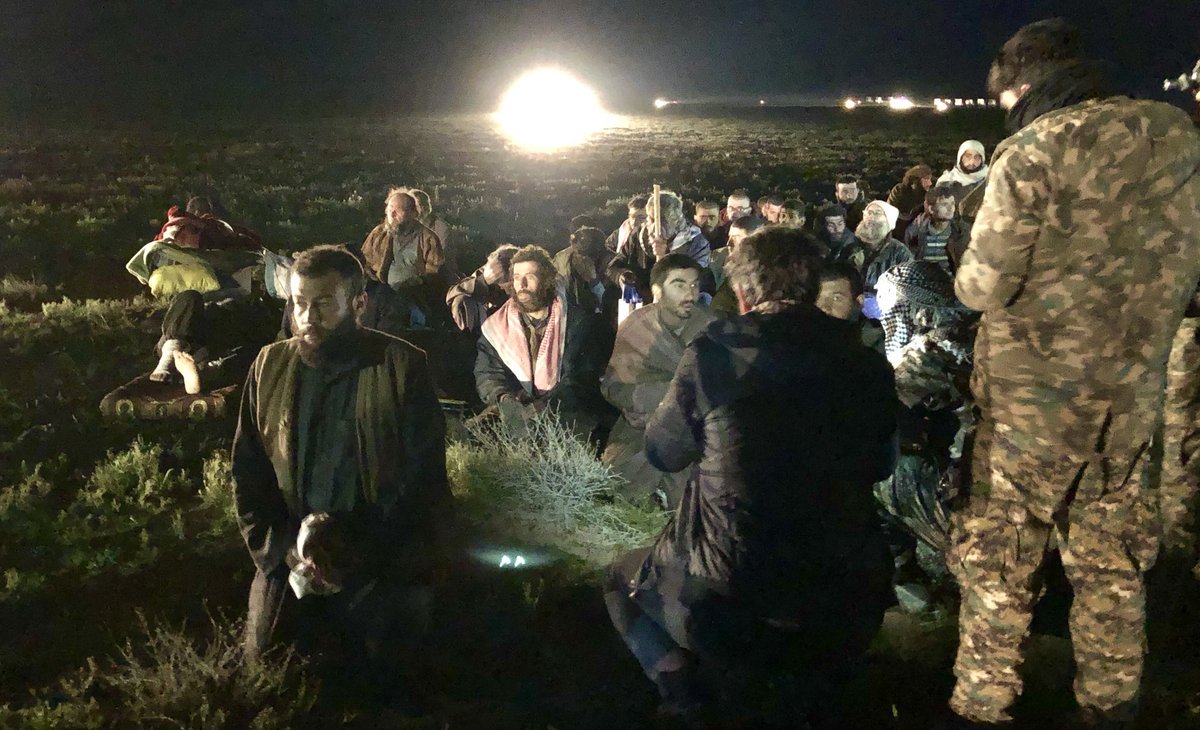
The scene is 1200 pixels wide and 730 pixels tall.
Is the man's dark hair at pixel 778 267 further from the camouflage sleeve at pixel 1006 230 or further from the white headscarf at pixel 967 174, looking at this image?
the white headscarf at pixel 967 174

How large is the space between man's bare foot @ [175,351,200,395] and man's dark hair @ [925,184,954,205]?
6.51 meters

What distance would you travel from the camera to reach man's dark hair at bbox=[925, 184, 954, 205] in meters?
7.90

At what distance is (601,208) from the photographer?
20.0 meters

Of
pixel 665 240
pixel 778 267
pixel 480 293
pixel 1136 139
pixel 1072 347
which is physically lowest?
pixel 480 293

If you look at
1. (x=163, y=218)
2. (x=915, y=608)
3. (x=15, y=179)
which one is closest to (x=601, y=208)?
(x=163, y=218)

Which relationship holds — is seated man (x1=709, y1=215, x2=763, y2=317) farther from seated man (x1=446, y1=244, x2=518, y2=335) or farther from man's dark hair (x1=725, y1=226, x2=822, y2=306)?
seated man (x1=446, y1=244, x2=518, y2=335)

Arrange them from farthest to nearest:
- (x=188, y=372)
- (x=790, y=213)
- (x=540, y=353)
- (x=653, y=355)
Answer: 1. (x=790, y=213)
2. (x=188, y=372)
3. (x=540, y=353)
4. (x=653, y=355)

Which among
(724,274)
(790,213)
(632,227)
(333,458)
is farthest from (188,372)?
(790,213)

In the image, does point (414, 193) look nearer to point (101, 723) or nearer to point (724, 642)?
point (101, 723)

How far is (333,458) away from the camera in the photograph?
111 inches

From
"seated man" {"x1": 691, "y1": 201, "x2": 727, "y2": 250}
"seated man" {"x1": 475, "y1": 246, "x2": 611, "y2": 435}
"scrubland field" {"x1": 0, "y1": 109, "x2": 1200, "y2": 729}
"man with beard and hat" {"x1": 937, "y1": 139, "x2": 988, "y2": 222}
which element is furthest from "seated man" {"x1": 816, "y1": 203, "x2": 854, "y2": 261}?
"scrubland field" {"x1": 0, "y1": 109, "x2": 1200, "y2": 729}

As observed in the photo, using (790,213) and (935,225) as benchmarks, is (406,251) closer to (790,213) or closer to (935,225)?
(790,213)

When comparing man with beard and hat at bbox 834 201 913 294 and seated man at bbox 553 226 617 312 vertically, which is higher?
man with beard and hat at bbox 834 201 913 294

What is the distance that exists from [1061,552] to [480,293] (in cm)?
487
